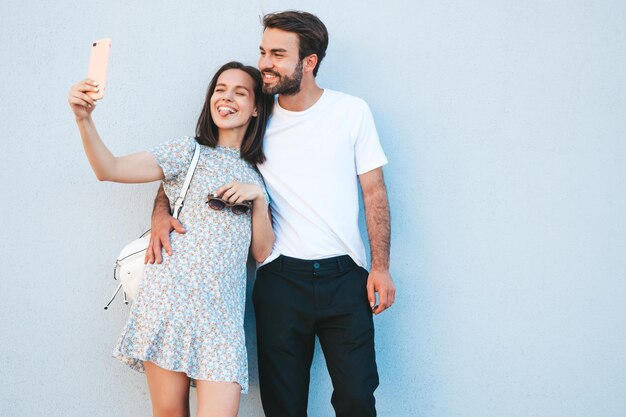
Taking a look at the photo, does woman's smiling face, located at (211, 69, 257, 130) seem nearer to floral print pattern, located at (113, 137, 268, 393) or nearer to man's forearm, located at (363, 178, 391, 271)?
floral print pattern, located at (113, 137, 268, 393)

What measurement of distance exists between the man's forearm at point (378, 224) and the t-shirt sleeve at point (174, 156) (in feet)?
2.69

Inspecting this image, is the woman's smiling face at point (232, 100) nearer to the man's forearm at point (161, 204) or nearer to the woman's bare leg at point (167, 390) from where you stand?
the man's forearm at point (161, 204)

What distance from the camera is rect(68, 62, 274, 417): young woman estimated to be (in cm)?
230

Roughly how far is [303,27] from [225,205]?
3.03 ft

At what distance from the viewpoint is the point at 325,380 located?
2.99 metres

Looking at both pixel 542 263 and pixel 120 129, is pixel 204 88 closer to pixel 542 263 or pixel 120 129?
pixel 120 129

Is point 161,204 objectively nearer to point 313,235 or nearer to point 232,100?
point 232,100

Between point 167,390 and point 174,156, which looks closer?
point 167,390

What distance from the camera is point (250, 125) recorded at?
272 cm

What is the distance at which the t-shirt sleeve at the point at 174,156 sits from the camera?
243 centimetres

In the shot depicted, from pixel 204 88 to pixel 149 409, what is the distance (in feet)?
5.23

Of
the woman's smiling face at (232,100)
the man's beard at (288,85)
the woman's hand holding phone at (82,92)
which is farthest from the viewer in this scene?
the man's beard at (288,85)

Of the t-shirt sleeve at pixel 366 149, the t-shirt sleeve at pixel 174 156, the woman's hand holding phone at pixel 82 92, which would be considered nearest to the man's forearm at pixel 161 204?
the t-shirt sleeve at pixel 174 156

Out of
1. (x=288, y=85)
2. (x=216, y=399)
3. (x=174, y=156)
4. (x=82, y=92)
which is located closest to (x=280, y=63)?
(x=288, y=85)
